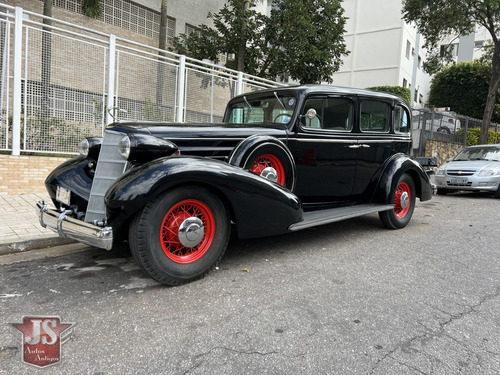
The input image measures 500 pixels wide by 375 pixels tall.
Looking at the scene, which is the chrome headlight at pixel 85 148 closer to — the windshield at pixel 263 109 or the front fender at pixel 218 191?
the front fender at pixel 218 191

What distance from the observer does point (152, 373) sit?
1811 millimetres

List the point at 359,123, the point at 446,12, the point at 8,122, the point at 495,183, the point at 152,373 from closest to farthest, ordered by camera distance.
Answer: the point at 152,373 → the point at 359,123 → the point at 8,122 → the point at 495,183 → the point at 446,12

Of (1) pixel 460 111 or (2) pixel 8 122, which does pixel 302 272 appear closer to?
(2) pixel 8 122

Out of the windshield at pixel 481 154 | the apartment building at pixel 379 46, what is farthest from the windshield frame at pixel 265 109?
the apartment building at pixel 379 46

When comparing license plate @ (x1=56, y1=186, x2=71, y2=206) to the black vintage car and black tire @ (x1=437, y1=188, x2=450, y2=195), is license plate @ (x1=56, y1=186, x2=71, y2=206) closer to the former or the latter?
the black vintage car

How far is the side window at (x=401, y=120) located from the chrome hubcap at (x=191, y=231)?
3619mm

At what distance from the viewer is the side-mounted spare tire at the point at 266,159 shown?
3468mm

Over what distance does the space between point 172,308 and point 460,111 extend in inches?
1237

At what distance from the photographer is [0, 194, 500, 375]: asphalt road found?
1942mm

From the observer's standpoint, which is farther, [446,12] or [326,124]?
[446,12]

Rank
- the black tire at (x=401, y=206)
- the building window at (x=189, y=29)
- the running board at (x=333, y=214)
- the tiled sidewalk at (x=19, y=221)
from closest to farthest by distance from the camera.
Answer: the running board at (x=333, y=214), the tiled sidewalk at (x=19, y=221), the black tire at (x=401, y=206), the building window at (x=189, y=29)

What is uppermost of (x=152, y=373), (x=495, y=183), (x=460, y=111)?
(x=460, y=111)

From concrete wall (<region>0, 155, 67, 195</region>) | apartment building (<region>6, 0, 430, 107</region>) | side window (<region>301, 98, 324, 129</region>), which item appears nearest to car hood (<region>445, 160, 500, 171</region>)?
side window (<region>301, 98, 324, 129</region>)

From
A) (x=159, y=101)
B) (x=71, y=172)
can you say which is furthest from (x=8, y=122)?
(x=71, y=172)
